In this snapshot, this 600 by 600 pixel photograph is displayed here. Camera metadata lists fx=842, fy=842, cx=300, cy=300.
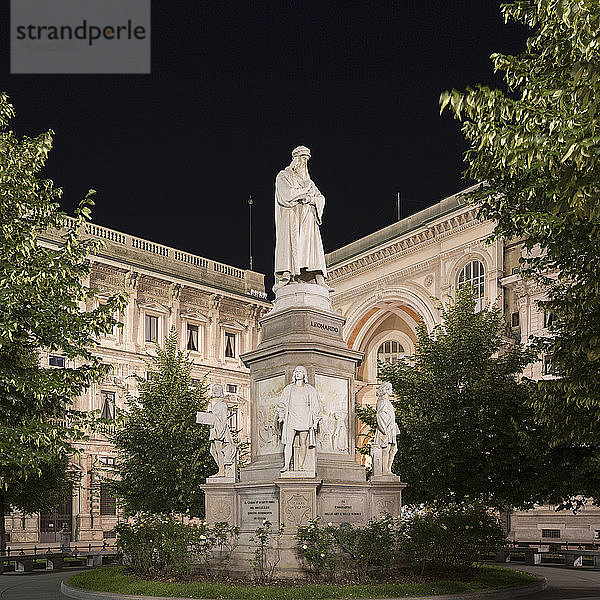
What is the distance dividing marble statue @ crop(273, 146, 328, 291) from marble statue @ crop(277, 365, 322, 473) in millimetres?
3495

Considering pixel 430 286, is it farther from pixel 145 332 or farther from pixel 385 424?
pixel 385 424

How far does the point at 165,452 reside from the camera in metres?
34.2

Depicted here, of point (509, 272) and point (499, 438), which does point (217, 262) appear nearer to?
point (509, 272)

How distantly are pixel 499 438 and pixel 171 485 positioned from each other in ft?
43.9

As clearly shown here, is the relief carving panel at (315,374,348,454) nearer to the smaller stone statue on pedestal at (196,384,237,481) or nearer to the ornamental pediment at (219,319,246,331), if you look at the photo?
the smaller stone statue on pedestal at (196,384,237,481)

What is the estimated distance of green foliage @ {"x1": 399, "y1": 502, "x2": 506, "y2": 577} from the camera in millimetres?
17250

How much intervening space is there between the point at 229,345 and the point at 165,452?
31487 mm

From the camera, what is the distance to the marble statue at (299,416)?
17234 millimetres

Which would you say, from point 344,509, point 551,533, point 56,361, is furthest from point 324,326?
point 56,361

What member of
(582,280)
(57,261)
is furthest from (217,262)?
(582,280)

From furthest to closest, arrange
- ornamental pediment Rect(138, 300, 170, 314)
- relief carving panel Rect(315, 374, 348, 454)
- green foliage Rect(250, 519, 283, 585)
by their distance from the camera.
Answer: ornamental pediment Rect(138, 300, 170, 314) < relief carving panel Rect(315, 374, 348, 454) < green foliage Rect(250, 519, 283, 585)

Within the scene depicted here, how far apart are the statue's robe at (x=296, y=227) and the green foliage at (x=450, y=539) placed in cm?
629

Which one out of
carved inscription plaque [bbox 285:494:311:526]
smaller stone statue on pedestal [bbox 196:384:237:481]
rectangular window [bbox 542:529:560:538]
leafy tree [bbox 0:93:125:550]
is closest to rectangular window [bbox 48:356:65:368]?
rectangular window [bbox 542:529:560:538]

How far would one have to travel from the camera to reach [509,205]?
1731 cm
